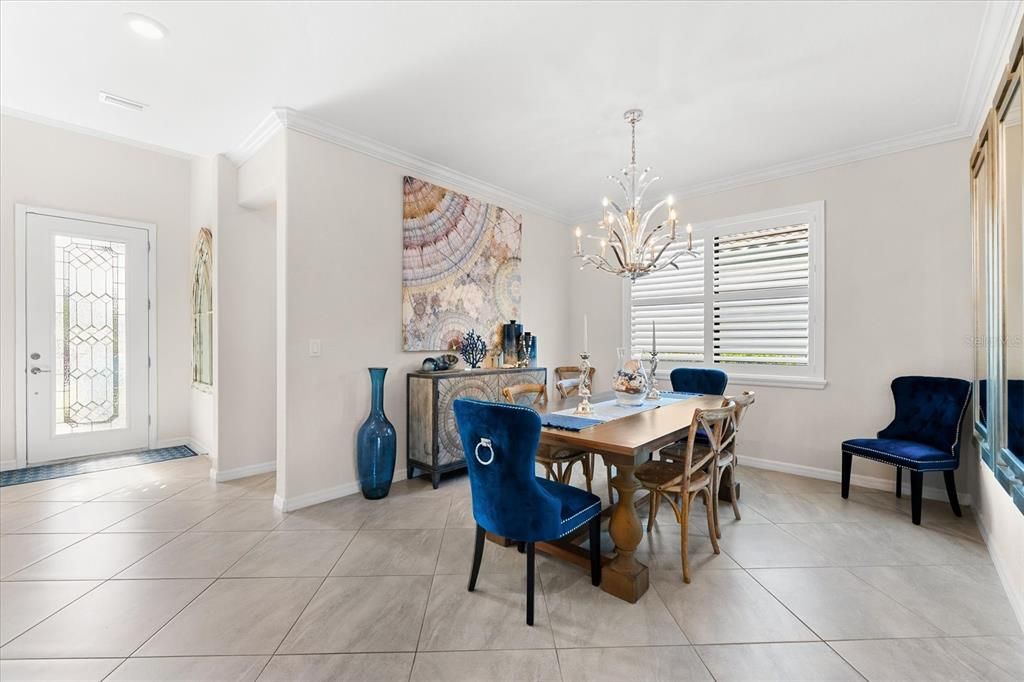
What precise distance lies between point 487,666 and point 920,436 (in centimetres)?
350

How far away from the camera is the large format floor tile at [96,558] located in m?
2.28

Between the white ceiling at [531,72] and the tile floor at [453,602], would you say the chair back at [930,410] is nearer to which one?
the tile floor at [453,602]

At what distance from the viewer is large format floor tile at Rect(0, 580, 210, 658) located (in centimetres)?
175

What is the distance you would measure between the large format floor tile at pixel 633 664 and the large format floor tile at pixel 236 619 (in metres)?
1.18

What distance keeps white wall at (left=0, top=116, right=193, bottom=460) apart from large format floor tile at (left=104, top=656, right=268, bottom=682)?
154 inches

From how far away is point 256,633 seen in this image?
1.86 meters

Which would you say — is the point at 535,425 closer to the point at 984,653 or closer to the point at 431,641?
the point at 431,641

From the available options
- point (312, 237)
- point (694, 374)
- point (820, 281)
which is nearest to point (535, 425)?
point (312, 237)

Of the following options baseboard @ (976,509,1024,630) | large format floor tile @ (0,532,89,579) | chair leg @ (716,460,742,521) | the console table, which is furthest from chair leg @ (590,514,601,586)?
large format floor tile @ (0,532,89,579)

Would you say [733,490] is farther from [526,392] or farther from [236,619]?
[236,619]

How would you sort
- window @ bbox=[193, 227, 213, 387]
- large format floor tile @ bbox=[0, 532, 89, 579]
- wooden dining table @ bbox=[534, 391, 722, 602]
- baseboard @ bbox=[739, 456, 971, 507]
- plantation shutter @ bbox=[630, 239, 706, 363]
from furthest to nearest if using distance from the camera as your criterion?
plantation shutter @ bbox=[630, 239, 706, 363] < window @ bbox=[193, 227, 213, 387] < baseboard @ bbox=[739, 456, 971, 507] < large format floor tile @ bbox=[0, 532, 89, 579] < wooden dining table @ bbox=[534, 391, 722, 602]

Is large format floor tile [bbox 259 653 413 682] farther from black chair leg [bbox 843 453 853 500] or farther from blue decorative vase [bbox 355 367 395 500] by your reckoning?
black chair leg [bbox 843 453 853 500]

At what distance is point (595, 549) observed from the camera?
2211 millimetres

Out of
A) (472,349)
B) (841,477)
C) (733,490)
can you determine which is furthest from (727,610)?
(472,349)
